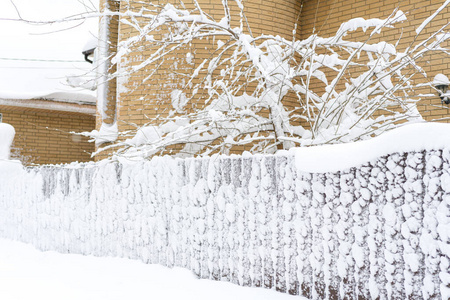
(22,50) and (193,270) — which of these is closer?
(193,270)

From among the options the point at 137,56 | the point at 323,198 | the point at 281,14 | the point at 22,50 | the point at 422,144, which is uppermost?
the point at 22,50

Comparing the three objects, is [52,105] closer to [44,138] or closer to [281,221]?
[44,138]

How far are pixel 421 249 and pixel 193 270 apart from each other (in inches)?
88.6

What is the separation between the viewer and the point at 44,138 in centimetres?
1202

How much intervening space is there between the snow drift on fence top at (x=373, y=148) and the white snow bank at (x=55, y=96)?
9.27m

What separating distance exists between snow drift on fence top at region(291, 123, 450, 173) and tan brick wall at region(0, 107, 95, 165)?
9.84 m

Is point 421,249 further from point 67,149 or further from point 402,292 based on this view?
point 67,149

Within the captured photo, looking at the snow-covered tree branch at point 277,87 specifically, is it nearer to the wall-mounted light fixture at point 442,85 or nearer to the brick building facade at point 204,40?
the brick building facade at point 204,40

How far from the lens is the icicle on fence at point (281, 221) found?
2.72 metres

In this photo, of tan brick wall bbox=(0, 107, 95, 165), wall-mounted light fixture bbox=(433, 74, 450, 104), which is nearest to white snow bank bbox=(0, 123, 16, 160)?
tan brick wall bbox=(0, 107, 95, 165)

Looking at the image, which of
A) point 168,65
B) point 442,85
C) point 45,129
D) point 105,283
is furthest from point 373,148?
point 45,129

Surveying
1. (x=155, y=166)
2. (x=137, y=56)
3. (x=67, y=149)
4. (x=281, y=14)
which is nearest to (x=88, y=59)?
(x=67, y=149)

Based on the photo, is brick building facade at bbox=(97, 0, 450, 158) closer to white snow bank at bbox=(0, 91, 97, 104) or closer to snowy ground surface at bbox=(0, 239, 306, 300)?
snowy ground surface at bbox=(0, 239, 306, 300)

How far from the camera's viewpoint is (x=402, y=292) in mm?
2779
